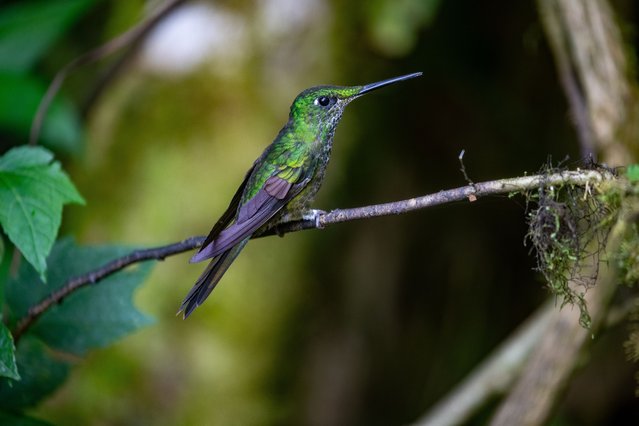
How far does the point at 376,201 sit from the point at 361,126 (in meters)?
0.37

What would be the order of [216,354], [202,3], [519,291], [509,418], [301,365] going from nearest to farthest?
1. [509,418]
2. [216,354]
3. [301,365]
4. [202,3]
5. [519,291]

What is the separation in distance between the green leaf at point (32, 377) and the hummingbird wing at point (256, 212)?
538mm

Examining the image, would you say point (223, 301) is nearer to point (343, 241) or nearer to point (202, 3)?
point (343, 241)

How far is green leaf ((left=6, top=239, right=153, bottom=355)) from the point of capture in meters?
1.80

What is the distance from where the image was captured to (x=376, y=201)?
3504 millimetres

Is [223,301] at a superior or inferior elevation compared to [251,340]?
superior

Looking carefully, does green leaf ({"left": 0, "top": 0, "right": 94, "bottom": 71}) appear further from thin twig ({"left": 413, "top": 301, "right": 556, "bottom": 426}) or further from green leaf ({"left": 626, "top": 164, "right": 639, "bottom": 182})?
green leaf ({"left": 626, "top": 164, "right": 639, "bottom": 182})

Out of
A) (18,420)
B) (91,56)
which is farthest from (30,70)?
(18,420)

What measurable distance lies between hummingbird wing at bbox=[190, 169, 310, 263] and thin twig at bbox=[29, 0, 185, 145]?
936mm

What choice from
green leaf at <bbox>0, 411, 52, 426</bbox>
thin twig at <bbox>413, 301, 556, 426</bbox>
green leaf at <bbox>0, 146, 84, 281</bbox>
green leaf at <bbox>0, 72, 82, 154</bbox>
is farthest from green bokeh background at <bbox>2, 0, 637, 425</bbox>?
green leaf at <bbox>0, 146, 84, 281</bbox>

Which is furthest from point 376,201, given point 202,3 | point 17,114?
point 17,114

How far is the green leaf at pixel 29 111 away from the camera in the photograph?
2955 millimetres

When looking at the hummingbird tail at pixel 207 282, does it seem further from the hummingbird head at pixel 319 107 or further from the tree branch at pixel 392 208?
the hummingbird head at pixel 319 107

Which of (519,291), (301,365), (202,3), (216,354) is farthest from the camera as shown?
(519,291)
